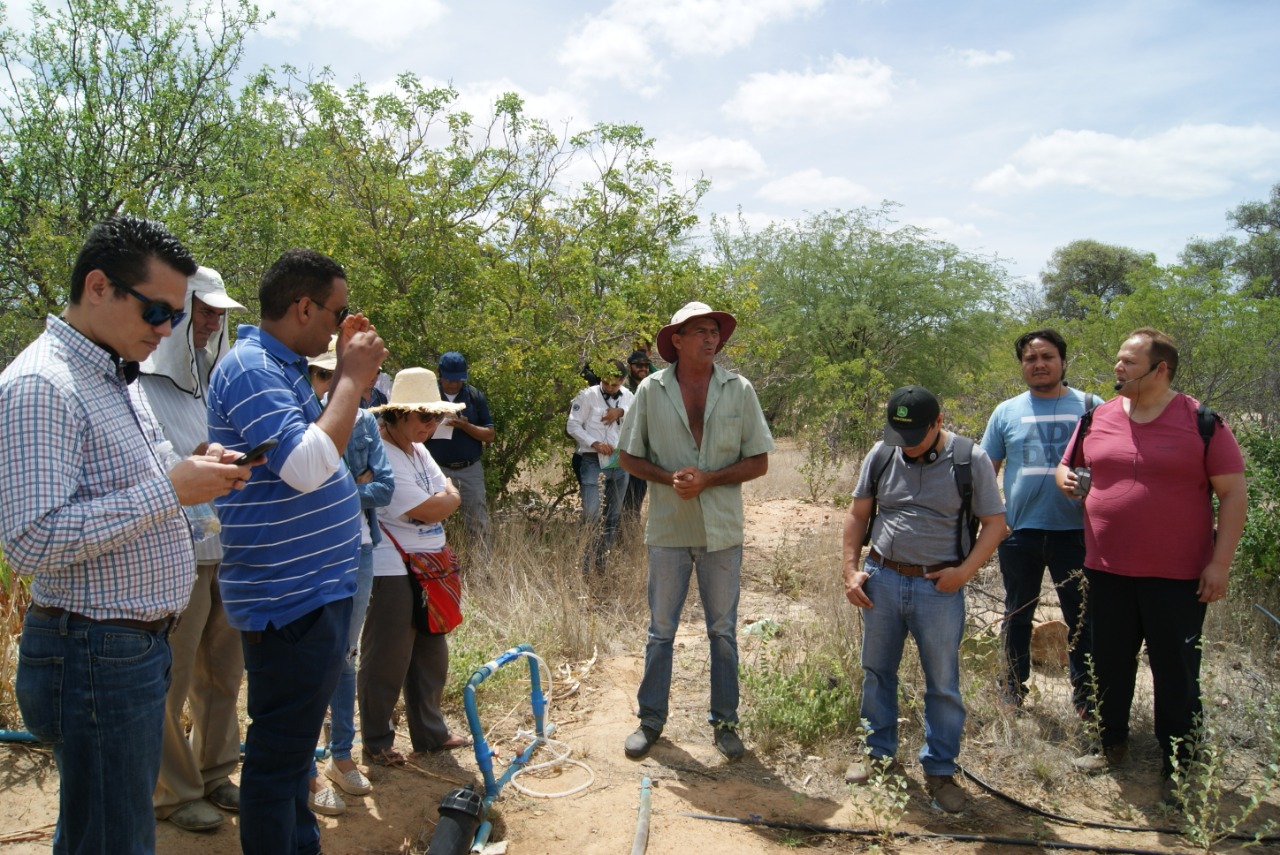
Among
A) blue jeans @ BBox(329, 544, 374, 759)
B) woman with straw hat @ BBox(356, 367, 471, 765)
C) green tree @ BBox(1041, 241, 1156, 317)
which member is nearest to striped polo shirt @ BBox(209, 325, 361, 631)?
blue jeans @ BBox(329, 544, 374, 759)

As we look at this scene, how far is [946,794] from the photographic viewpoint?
411 centimetres

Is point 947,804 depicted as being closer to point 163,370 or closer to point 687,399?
point 687,399

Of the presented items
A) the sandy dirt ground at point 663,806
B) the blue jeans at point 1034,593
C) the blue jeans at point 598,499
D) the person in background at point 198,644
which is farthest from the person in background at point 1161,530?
the blue jeans at point 598,499

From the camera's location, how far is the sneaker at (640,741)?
14.9ft

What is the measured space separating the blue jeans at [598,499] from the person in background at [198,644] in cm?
413

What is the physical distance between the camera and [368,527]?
12.9 feet

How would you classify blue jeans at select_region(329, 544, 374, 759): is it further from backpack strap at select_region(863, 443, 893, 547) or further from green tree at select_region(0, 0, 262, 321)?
green tree at select_region(0, 0, 262, 321)

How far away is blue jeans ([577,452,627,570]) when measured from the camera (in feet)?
26.0

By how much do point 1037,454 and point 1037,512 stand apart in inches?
12.2

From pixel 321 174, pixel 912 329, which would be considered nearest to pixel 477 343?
pixel 321 174

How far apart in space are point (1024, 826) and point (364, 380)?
3.42 m

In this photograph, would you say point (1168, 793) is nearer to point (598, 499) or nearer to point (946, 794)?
point (946, 794)

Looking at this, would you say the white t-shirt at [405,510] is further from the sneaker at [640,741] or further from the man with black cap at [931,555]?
the man with black cap at [931,555]

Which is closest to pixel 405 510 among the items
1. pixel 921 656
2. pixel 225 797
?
pixel 225 797
